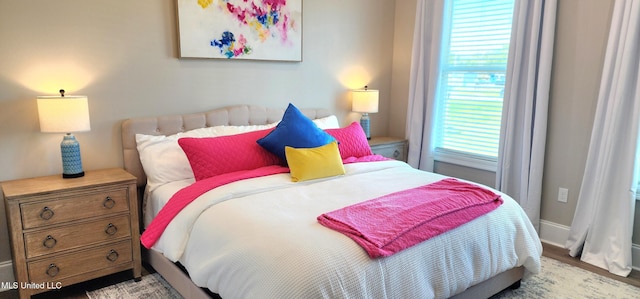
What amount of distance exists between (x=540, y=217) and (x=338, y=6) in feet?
8.39

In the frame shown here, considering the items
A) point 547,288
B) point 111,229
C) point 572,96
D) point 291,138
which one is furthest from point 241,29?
point 547,288

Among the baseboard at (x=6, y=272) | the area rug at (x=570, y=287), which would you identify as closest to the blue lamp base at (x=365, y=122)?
→ the area rug at (x=570, y=287)

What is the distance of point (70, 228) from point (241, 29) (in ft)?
5.96

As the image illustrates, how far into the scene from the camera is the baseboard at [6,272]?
8.21ft

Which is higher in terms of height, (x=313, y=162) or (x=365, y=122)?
(x=365, y=122)

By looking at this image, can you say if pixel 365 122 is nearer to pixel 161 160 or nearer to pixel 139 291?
pixel 161 160

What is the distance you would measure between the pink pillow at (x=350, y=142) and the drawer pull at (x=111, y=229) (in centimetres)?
161

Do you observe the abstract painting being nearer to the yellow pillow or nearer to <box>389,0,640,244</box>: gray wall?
the yellow pillow

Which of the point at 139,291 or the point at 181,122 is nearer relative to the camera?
the point at 139,291

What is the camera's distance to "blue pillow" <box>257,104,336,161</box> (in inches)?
110

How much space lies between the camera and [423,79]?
13.0 feet

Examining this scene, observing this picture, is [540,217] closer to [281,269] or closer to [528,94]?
[528,94]

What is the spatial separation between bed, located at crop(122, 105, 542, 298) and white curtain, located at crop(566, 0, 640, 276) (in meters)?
0.84

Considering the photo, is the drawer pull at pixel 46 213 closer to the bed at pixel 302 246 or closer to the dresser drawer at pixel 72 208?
the dresser drawer at pixel 72 208
